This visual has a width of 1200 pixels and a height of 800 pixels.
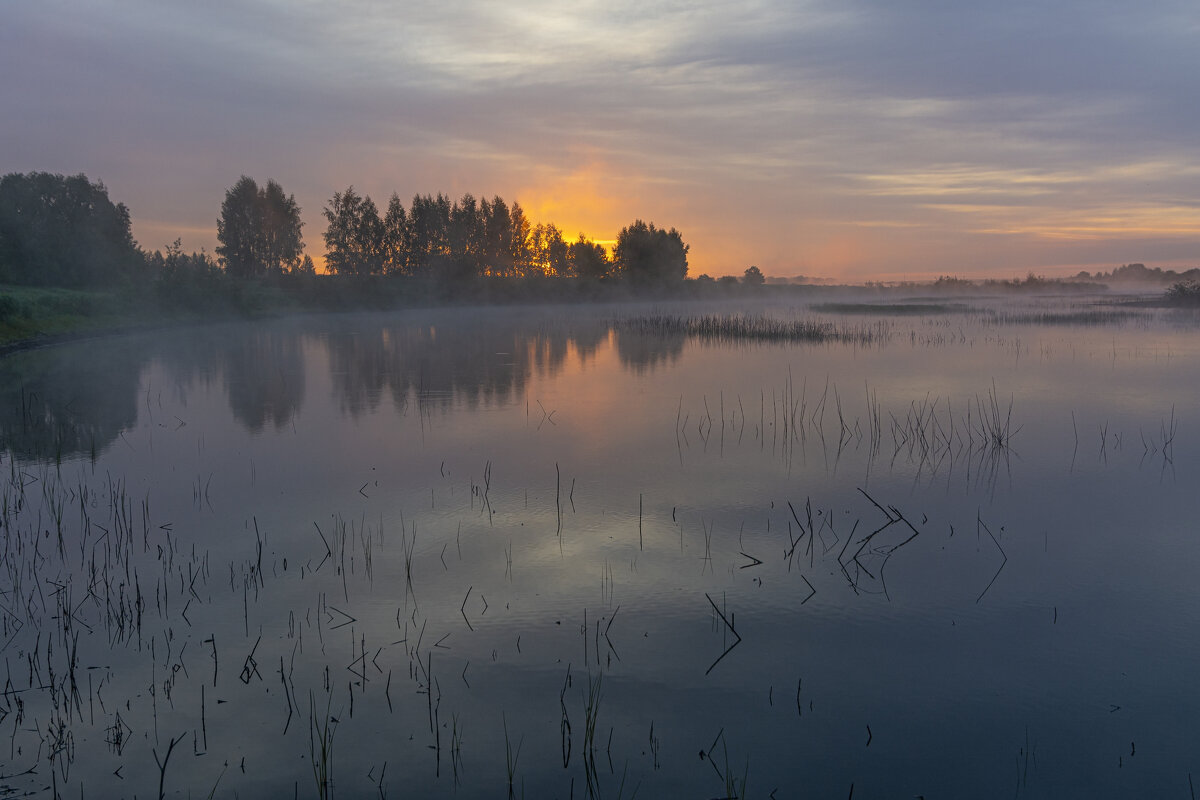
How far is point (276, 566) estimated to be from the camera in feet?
29.3

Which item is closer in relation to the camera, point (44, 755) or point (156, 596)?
point (44, 755)

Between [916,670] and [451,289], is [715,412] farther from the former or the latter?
[451,289]

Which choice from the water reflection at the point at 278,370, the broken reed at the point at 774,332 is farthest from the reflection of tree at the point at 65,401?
the broken reed at the point at 774,332

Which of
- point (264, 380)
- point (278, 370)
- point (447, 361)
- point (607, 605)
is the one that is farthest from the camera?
point (447, 361)

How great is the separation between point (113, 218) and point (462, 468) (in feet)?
280

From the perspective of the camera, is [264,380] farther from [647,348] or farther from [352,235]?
[352,235]

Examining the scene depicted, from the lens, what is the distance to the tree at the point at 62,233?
64.2 m

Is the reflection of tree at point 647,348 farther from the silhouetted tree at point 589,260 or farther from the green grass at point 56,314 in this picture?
the silhouetted tree at point 589,260

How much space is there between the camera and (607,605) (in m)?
7.79

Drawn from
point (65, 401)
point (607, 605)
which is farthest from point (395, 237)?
point (607, 605)

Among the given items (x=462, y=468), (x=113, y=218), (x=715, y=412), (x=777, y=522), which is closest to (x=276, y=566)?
(x=462, y=468)

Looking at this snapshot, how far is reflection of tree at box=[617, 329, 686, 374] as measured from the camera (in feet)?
100

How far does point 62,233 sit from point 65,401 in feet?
191

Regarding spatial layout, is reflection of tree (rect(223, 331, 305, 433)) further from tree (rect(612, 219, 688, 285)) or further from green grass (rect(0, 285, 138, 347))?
tree (rect(612, 219, 688, 285))
